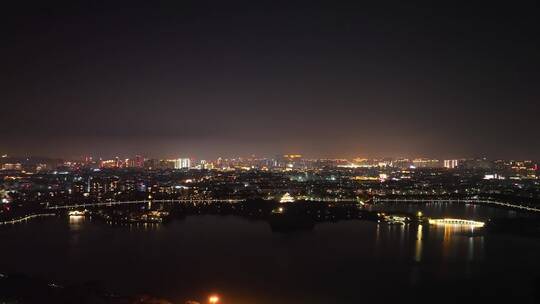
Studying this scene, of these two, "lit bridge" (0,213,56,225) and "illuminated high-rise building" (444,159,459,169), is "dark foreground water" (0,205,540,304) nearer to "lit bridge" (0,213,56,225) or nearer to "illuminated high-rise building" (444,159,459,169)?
"lit bridge" (0,213,56,225)

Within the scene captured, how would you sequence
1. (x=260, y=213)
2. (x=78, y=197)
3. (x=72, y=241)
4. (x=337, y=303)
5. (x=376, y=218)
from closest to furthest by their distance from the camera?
1. (x=337, y=303)
2. (x=72, y=241)
3. (x=376, y=218)
4. (x=260, y=213)
5. (x=78, y=197)

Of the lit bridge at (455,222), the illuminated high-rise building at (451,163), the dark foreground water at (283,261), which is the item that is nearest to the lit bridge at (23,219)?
the dark foreground water at (283,261)

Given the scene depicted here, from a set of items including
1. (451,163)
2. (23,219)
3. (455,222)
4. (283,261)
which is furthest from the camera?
(451,163)

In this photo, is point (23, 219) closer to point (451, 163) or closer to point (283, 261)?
point (283, 261)

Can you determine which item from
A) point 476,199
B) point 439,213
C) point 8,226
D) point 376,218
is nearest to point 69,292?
point 8,226

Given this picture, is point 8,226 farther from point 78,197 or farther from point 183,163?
point 183,163

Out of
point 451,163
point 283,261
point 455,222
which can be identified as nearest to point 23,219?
point 283,261

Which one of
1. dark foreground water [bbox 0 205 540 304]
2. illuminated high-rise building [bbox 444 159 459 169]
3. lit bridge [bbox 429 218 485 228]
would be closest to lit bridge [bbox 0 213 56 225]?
dark foreground water [bbox 0 205 540 304]

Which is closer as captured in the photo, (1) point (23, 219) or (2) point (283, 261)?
(2) point (283, 261)
